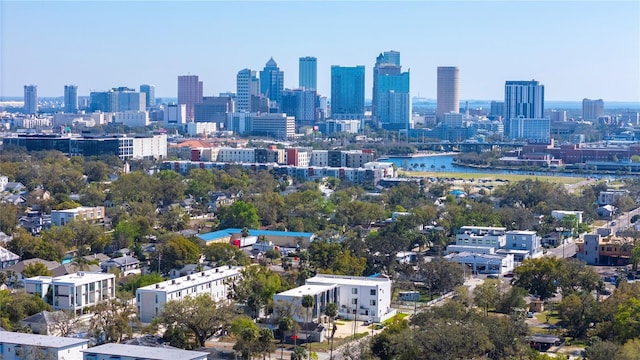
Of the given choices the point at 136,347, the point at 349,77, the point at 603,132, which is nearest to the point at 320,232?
the point at 136,347

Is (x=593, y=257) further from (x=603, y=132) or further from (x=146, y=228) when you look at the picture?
(x=603, y=132)

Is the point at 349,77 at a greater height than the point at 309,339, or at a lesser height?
greater

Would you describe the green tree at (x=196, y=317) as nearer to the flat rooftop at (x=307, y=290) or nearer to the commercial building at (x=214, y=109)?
the flat rooftop at (x=307, y=290)

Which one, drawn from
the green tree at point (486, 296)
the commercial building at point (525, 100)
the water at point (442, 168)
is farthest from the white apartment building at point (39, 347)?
the commercial building at point (525, 100)

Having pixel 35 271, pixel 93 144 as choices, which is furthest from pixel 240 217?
pixel 93 144

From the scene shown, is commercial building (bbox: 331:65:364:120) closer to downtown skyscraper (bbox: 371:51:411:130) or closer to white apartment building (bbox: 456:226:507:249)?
downtown skyscraper (bbox: 371:51:411:130)

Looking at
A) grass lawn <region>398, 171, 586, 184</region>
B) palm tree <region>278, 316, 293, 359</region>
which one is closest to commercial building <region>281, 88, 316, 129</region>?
grass lawn <region>398, 171, 586, 184</region>

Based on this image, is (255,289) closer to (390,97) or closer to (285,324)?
(285,324)
